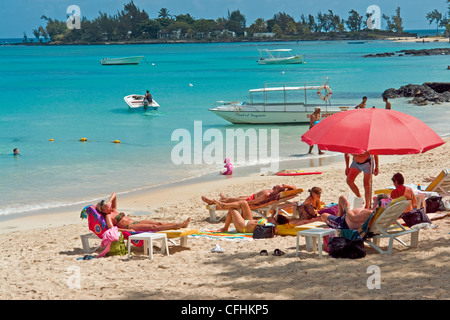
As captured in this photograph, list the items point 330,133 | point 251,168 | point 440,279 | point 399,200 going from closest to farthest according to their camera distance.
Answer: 1. point 440,279
2. point 399,200
3. point 330,133
4. point 251,168

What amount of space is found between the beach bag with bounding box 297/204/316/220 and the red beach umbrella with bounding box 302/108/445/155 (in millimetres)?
1060

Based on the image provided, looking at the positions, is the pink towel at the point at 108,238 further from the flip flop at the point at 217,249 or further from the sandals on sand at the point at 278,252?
the sandals on sand at the point at 278,252

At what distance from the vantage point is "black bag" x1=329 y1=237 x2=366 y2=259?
7887 mm

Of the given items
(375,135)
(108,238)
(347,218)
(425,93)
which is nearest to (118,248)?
(108,238)

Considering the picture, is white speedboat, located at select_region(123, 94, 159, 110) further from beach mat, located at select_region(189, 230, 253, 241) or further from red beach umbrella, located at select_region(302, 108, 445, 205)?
red beach umbrella, located at select_region(302, 108, 445, 205)

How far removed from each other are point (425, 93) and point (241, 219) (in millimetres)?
34345

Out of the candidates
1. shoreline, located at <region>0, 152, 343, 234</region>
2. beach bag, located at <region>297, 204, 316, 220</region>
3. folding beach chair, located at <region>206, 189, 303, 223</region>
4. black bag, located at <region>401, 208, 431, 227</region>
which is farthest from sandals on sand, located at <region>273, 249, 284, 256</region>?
shoreline, located at <region>0, 152, 343, 234</region>

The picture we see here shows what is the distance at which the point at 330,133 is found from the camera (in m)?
9.03

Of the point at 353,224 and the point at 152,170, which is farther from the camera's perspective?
the point at 152,170

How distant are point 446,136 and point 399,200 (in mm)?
17512

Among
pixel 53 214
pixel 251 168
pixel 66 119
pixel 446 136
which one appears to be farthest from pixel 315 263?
pixel 66 119

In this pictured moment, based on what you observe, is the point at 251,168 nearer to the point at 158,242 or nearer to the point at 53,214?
the point at 53,214

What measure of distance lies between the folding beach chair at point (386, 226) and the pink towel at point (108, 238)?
335 centimetres

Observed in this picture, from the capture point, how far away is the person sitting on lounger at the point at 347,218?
27.2 ft
